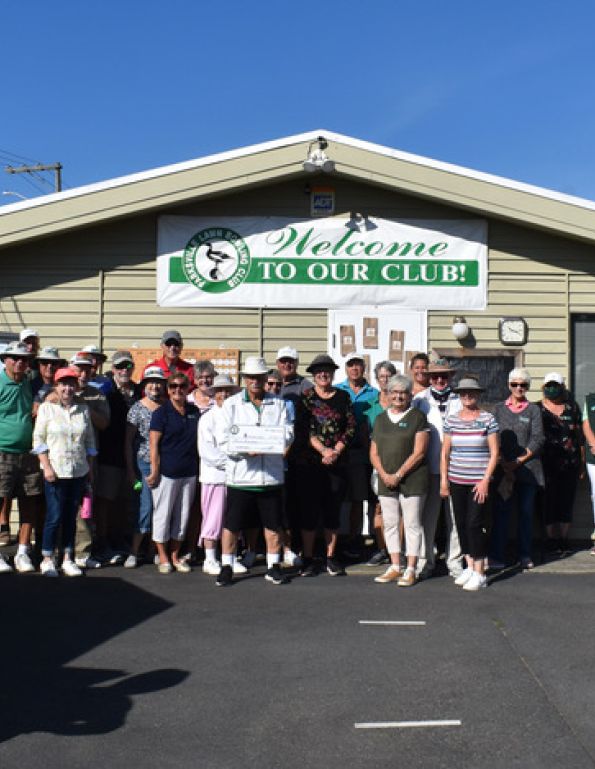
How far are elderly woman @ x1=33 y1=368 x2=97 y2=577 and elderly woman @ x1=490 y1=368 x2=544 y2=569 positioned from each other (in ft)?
12.2

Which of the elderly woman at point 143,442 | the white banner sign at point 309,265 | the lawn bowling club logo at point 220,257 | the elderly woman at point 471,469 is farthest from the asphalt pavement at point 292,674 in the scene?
the lawn bowling club logo at point 220,257

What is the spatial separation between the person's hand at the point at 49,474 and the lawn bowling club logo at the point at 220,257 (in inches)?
116

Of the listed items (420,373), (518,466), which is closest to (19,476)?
(420,373)

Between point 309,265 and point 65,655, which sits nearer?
point 65,655

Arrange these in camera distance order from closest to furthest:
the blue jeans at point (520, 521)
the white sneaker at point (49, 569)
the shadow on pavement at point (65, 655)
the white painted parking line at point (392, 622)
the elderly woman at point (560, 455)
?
the shadow on pavement at point (65, 655) → the white painted parking line at point (392, 622) → the white sneaker at point (49, 569) → the blue jeans at point (520, 521) → the elderly woman at point (560, 455)

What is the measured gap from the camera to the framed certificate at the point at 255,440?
7371 mm

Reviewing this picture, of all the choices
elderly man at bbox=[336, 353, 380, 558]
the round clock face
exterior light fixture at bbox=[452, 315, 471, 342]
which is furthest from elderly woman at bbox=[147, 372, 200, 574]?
the round clock face

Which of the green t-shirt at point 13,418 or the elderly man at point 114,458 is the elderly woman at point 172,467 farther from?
the green t-shirt at point 13,418

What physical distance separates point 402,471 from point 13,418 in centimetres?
342

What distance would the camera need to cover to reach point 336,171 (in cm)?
922

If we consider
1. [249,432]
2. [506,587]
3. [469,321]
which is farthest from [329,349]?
[506,587]

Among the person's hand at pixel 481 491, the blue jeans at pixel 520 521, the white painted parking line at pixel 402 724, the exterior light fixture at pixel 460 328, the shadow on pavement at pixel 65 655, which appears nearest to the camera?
the white painted parking line at pixel 402 724

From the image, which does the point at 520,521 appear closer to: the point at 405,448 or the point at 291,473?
the point at 405,448

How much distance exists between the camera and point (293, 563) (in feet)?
26.7
